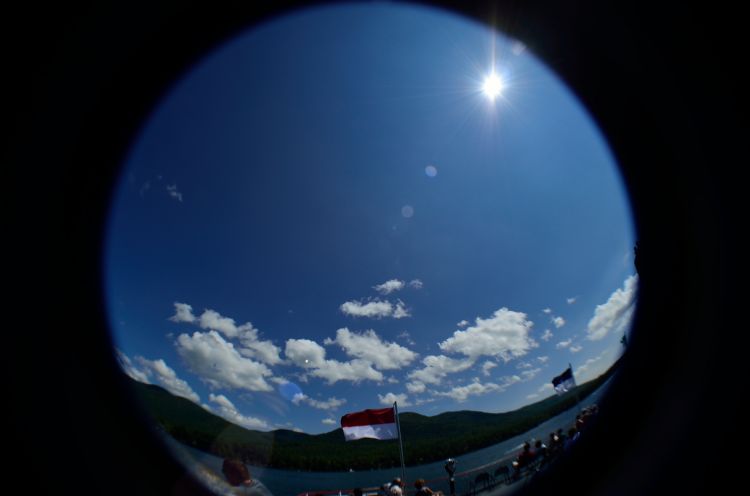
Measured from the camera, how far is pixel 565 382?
9992 millimetres

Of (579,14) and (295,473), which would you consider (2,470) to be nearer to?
(579,14)

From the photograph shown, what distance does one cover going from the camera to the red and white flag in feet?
22.4

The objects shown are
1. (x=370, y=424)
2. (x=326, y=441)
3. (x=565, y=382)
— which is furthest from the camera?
(x=326, y=441)

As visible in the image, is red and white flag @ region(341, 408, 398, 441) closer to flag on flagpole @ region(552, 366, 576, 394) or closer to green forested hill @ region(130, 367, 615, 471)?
flag on flagpole @ region(552, 366, 576, 394)

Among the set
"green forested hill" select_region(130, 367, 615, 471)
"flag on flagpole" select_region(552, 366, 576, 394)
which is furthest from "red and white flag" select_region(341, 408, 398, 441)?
"green forested hill" select_region(130, 367, 615, 471)

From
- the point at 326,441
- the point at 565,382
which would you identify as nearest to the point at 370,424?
the point at 565,382

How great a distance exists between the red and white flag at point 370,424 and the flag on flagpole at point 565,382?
6.67 meters

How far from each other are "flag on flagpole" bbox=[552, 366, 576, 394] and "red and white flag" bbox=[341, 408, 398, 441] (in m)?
6.67

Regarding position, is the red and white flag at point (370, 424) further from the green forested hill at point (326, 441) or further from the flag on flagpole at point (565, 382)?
the green forested hill at point (326, 441)

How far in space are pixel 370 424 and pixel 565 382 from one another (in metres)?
7.22

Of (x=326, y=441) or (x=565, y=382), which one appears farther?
(x=326, y=441)

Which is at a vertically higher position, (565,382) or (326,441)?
(565,382)

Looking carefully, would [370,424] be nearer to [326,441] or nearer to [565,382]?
[565,382]

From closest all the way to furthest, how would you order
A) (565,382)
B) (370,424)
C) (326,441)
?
(370,424)
(565,382)
(326,441)
